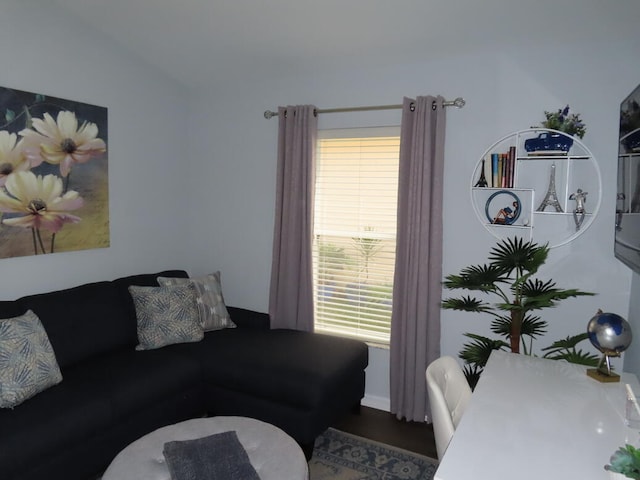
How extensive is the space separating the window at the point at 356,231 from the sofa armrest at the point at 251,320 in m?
0.42

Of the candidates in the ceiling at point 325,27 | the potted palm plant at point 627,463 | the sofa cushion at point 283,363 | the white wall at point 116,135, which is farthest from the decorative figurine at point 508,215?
the white wall at point 116,135

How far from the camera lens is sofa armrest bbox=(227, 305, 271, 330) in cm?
363

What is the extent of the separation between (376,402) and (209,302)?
1.47 metres

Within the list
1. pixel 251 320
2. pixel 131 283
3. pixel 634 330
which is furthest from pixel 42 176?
pixel 634 330

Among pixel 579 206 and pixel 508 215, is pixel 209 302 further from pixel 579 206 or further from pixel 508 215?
pixel 579 206

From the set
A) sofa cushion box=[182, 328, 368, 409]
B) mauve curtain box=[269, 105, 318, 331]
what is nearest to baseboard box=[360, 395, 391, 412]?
sofa cushion box=[182, 328, 368, 409]

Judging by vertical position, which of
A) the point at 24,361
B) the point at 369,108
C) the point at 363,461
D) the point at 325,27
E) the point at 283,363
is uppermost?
the point at 325,27

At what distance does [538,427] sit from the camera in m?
1.49

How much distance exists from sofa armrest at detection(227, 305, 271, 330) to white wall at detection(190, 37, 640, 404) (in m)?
0.36

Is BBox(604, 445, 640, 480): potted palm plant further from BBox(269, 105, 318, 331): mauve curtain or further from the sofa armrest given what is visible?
the sofa armrest

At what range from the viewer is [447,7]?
2.58 meters

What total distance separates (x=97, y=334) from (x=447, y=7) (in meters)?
2.91

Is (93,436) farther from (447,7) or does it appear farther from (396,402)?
(447,7)

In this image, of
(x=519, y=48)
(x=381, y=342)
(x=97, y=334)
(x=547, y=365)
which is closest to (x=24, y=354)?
(x=97, y=334)
